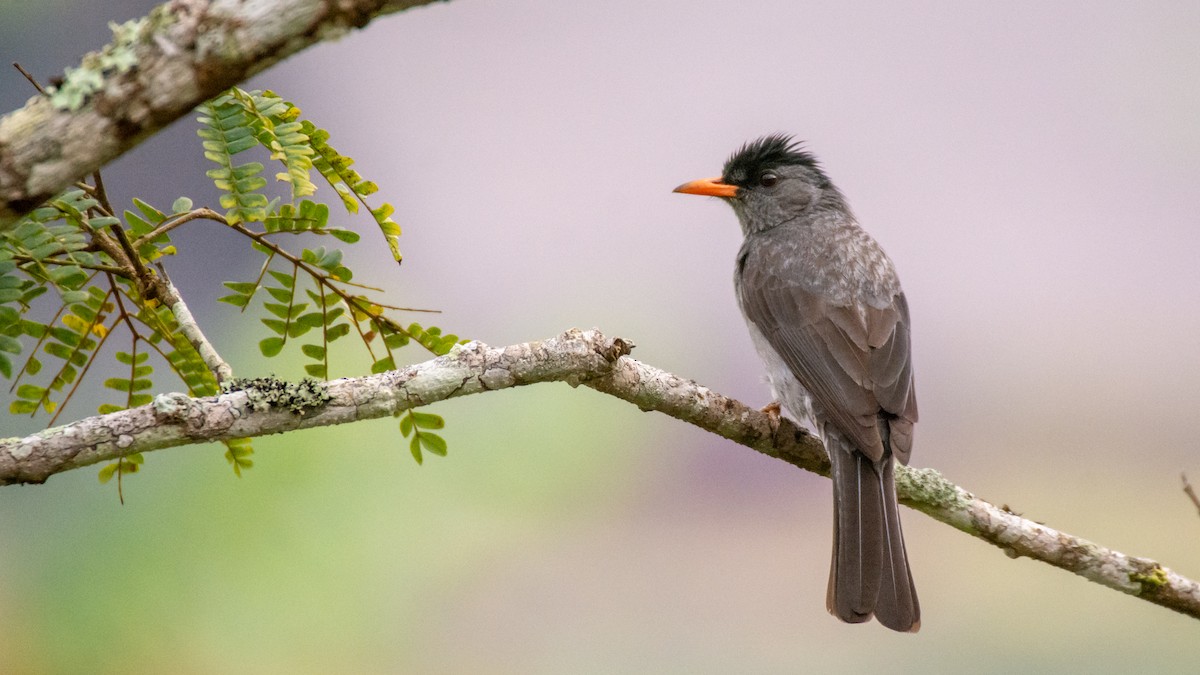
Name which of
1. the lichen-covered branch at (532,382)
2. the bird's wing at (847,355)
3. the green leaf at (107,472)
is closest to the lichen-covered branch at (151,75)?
the lichen-covered branch at (532,382)

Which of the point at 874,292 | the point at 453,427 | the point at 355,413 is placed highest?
the point at 453,427

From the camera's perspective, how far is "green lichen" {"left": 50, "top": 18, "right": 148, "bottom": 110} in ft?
4.39

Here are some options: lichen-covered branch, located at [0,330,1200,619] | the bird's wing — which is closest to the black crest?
the bird's wing

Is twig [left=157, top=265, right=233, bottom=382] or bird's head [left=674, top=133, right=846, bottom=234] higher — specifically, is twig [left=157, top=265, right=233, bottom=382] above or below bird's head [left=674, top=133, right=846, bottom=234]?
below

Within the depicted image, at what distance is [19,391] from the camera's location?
226cm

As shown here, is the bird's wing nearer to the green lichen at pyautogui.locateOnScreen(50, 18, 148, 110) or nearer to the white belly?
the white belly

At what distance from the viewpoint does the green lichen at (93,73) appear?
1.34 m

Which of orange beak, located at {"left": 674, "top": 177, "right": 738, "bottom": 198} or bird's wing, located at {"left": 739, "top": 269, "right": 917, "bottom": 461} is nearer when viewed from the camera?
bird's wing, located at {"left": 739, "top": 269, "right": 917, "bottom": 461}

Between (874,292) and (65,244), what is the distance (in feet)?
8.15

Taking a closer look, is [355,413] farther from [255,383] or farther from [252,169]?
[252,169]

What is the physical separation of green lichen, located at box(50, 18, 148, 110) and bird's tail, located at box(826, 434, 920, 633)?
7.15 ft

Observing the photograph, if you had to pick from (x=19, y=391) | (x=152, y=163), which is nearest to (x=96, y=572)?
(x=152, y=163)

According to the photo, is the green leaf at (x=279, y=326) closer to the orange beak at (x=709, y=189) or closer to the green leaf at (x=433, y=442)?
the green leaf at (x=433, y=442)

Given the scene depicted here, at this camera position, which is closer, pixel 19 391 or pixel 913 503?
pixel 19 391
